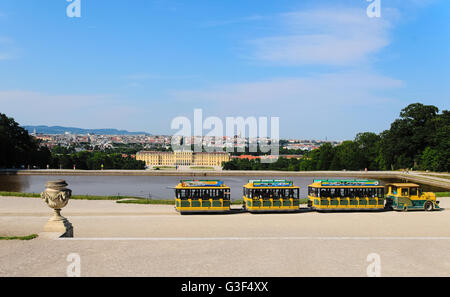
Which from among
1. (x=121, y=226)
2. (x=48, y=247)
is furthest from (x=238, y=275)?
(x=121, y=226)

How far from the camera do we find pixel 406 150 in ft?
256

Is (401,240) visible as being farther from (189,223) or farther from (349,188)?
(349,188)

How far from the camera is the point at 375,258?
439 inches

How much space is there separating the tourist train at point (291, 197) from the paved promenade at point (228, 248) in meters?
3.17

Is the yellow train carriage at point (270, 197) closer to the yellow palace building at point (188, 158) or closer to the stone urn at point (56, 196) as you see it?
the stone urn at point (56, 196)

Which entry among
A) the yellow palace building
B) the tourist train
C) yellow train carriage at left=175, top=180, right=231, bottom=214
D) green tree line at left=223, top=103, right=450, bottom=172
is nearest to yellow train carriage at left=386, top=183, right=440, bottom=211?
the tourist train

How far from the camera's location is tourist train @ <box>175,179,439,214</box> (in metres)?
23.7

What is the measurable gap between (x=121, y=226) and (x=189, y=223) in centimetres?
324

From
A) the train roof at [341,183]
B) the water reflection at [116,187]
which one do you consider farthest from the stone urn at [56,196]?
the water reflection at [116,187]

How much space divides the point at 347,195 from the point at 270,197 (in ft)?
16.6

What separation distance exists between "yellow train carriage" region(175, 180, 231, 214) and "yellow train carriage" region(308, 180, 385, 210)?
566cm

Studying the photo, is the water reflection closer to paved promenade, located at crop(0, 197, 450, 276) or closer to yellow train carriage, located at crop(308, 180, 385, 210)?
yellow train carriage, located at crop(308, 180, 385, 210)

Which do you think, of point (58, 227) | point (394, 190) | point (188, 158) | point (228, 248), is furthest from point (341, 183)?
point (188, 158)
